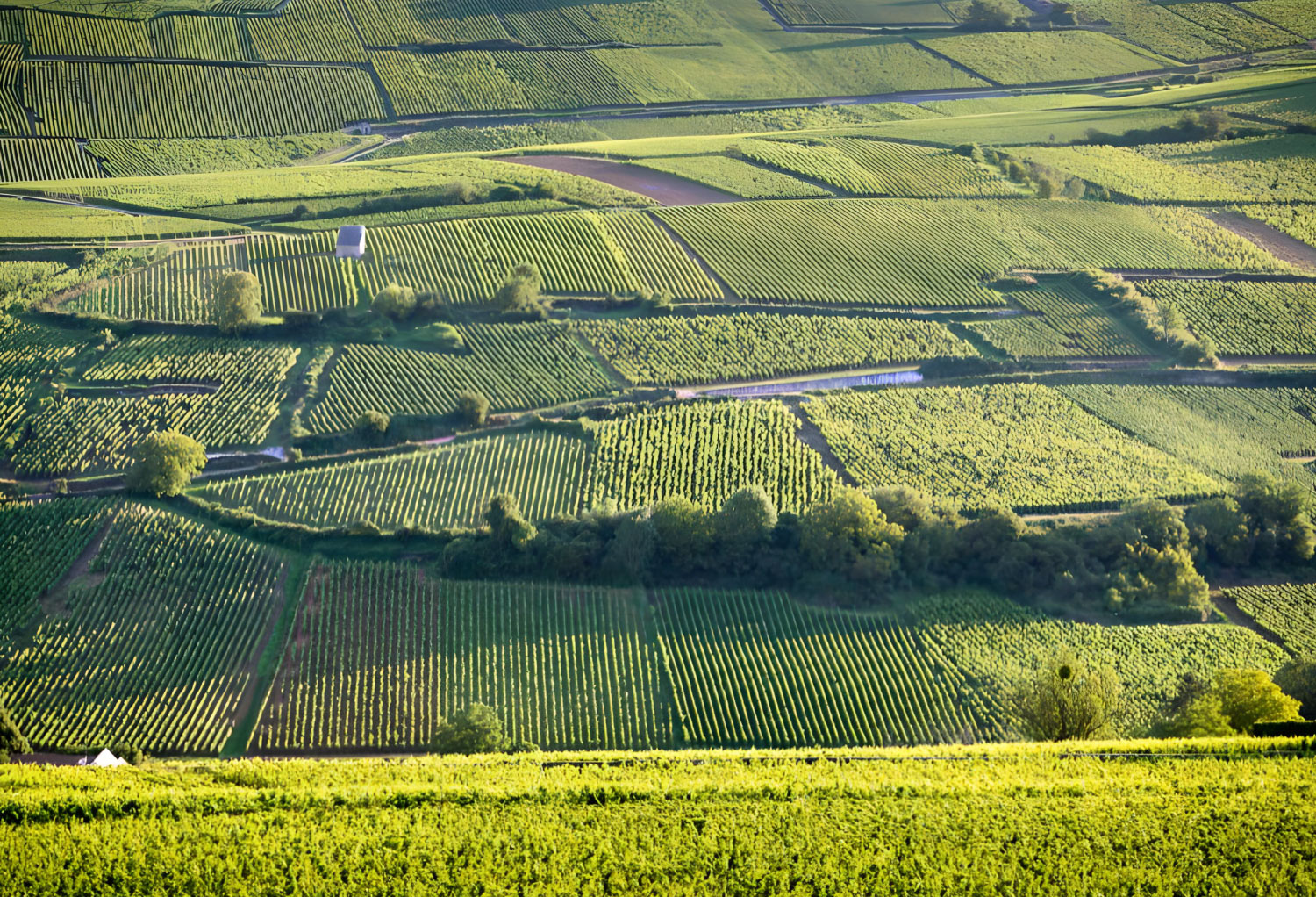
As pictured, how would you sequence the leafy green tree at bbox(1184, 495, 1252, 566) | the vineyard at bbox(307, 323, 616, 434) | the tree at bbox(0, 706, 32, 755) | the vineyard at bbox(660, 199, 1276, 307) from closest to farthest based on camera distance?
the tree at bbox(0, 706, 32, 755)
the leafy green tree at bbox(1184, 495, 1252, 566)
the vineyard at bbox(307, 323, 616, 434)
the vineyard at bbox(660, 199, 1276, 307)

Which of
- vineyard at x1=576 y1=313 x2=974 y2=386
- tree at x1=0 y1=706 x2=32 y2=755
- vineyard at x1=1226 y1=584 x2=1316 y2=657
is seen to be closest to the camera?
tree at x1=0 y1=706 x2=32 y2=755

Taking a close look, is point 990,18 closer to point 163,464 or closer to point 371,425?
point 371,425

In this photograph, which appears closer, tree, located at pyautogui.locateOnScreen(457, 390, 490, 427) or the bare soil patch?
tree, located at pyautogui.locateOnScreen(457, 390, 490, 427)

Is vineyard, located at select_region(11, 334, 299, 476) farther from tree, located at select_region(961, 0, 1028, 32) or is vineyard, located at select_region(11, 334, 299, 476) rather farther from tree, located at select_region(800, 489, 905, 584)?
tree, located at select_region(961, 0, 1028, 32)

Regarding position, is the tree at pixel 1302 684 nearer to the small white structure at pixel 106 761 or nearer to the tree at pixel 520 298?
the small white structure at pixel 106 761

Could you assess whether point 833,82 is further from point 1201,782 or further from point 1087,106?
point 1201,782

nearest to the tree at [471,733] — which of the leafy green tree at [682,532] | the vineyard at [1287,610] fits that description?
the leafy green tree at [682,532]

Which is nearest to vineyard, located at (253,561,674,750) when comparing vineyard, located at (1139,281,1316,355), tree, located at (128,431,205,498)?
tree, located at (128,431,205,498)
